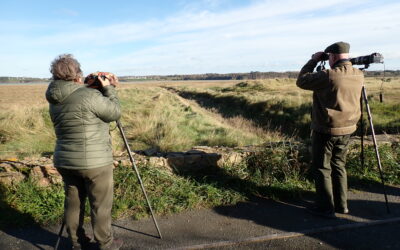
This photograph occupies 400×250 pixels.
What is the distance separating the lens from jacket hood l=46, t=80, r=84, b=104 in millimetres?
2955

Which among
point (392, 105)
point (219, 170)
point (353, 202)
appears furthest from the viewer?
point (392, 105)

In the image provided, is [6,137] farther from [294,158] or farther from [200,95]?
[200,95]

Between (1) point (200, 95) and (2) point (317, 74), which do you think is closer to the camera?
(2) point (317, 74)

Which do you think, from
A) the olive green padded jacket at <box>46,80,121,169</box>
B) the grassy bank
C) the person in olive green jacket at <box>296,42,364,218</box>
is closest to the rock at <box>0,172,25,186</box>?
the grassy bank

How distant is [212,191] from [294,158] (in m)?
1.68

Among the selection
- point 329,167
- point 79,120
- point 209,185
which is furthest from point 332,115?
point 79,120

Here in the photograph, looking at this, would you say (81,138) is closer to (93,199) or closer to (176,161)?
(93,199)

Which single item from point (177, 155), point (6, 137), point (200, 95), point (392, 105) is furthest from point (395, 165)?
point (200, 95)

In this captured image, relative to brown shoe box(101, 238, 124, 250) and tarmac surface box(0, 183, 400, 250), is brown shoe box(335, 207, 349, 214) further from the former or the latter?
brown shoe box(101, 238, 124, 250)

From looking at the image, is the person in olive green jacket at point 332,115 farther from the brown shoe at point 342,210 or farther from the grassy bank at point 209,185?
the grassy bank at point 209,185

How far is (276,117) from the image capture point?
1778cm

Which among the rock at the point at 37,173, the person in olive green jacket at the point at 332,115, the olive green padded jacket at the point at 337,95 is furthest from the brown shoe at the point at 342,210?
the rock at the point at 37,173

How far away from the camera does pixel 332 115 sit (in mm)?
3861

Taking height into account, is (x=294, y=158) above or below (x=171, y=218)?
above
